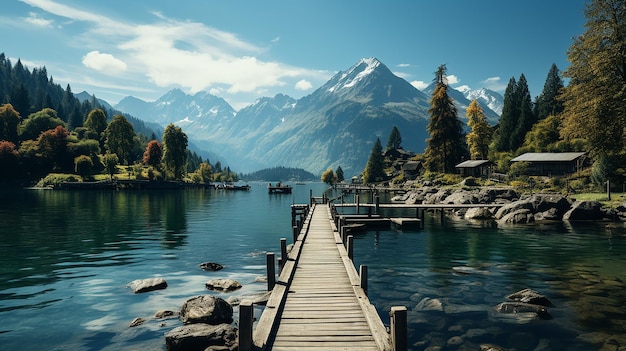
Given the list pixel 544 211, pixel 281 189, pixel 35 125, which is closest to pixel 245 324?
pixel 544 211

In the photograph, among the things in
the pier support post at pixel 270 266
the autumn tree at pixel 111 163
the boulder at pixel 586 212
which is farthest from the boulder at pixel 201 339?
the autumn tree at pixel 111 163

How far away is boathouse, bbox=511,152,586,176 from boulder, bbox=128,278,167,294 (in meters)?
80.0

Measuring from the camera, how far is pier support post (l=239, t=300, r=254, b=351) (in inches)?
360

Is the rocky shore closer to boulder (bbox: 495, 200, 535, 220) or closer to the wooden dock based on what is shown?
boulder (bbox: 495, 200, 535, 220)

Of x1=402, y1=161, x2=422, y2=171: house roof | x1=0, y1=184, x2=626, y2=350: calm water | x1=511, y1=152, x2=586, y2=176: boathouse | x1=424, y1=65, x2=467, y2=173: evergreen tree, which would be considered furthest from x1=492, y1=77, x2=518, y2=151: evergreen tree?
x1=0, y1=184, x2=626, y2=350: calm water

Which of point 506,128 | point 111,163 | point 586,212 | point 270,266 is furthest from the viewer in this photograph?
point 111,163

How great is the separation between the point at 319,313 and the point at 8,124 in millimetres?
176050

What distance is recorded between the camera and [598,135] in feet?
153

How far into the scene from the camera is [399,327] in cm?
923

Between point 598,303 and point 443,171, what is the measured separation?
8451cm

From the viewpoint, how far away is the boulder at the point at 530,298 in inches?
715

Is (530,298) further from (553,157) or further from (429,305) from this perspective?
(553,157)

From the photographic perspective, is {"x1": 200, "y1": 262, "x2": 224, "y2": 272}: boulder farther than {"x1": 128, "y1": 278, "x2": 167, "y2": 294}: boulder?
Yes

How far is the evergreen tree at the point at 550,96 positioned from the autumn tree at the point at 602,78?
72.2 meters
